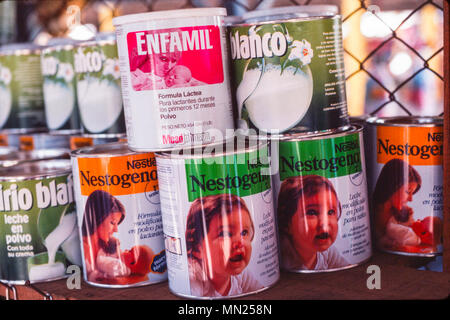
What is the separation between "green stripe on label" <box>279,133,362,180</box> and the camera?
0.98 meters

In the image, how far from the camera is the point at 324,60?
0.98 m

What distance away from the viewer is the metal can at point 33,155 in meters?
1.29

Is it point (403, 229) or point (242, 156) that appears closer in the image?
point (242, 156)

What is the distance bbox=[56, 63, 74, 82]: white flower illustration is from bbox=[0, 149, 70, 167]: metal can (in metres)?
0.17

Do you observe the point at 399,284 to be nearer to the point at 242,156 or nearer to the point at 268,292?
the point at 268,292

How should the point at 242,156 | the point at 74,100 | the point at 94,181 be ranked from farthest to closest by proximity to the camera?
1. the point at 74,100
2. the point at 94,181
3. the point at 242,156

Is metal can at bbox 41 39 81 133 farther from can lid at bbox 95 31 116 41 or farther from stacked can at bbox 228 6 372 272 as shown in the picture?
stacked can at bbox 228 6 372 272

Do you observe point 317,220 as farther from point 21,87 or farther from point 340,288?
point 21,87

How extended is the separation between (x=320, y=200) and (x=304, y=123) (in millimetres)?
134

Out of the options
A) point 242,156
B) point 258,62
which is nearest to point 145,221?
point 242,156

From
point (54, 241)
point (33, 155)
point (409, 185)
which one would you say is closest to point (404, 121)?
point (409, 185)

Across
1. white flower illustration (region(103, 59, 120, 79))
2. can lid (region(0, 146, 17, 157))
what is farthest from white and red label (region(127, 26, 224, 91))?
can lid (region(0, 146, 17, 157))

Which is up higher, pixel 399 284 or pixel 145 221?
pixel 145 221

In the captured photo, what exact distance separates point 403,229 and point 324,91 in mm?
294
